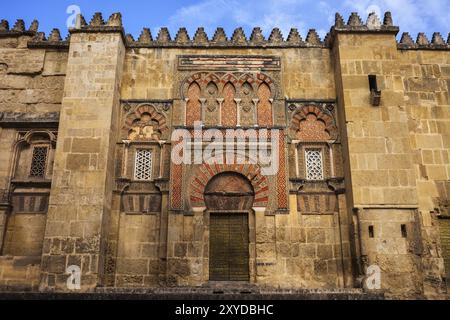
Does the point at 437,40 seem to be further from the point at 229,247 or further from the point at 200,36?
the point at 229,247

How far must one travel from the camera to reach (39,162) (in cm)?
884

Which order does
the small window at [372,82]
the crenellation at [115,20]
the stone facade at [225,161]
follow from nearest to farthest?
the stone facade at [225,161]
the small window at [372,82]
the crenellation at [115,20]

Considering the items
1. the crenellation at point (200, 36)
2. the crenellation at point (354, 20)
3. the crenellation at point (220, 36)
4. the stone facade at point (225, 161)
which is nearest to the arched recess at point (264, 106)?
the stone facade at point (225, 161)

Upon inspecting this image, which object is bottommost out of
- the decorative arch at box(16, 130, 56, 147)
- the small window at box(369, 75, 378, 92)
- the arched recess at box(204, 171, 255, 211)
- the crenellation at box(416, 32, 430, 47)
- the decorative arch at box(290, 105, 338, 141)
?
the arched recess at box(204, 171, 255, 211)

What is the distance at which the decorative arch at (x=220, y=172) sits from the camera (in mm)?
8359

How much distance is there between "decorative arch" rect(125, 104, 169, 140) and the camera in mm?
8898

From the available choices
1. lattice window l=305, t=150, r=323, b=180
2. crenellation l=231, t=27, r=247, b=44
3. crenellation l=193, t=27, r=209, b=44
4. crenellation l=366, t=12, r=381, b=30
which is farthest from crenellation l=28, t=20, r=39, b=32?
crenellation l=366, t=12, r=381, b=30

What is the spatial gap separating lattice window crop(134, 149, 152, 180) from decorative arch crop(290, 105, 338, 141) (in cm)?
290

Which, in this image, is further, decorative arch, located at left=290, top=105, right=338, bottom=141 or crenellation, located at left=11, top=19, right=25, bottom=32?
crenellation, located at left=11, top=19, right=25, bottom=32

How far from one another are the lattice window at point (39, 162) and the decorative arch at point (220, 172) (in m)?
2.97

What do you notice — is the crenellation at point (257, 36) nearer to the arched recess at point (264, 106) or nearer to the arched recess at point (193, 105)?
the arched recess at point (264, 106)

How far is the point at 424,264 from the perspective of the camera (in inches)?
314

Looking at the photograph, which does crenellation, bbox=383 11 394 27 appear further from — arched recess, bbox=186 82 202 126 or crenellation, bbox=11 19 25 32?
crenellation, bbox=11 19 25 32
